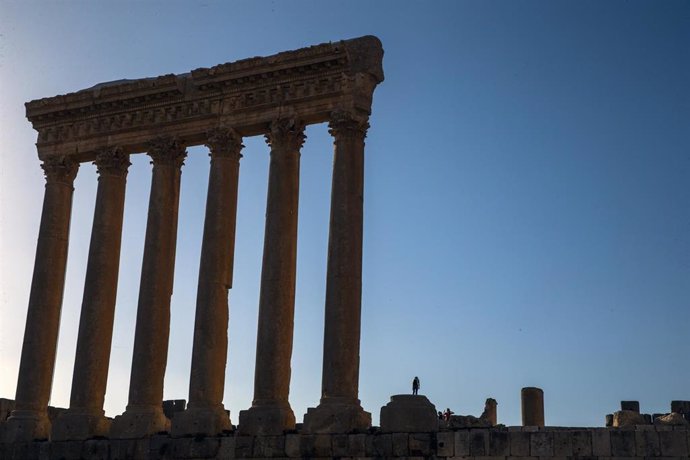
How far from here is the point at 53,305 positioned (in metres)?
32.9

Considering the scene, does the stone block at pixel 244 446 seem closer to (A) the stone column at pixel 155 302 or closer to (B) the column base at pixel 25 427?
(A) the stone column at pixel 155 302

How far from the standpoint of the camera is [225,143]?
31.3 m

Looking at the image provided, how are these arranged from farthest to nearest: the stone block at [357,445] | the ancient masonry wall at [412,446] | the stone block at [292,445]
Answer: the stone block at [292,445] → the stone block at [357,445] → the ancient masonry wall at [412,446]

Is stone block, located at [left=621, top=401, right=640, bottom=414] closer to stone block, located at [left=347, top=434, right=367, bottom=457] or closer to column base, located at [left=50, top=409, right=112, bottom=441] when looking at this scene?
stone block, located at [left=347, top=434, right=367, bottom=457]

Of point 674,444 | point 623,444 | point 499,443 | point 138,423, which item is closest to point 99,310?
point 138,423

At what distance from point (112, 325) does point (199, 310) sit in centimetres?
400

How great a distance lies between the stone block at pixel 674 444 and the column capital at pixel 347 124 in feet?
39.7

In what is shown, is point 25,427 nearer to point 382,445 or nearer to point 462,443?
point 382,445

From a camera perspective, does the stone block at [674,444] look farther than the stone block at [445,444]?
No

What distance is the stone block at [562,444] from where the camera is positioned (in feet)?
Result: 80.3

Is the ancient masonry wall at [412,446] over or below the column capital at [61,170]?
below

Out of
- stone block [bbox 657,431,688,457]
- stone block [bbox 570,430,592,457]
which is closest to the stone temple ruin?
stone block [bbox 570,430,592,457]

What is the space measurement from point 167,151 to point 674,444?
58.1 ft

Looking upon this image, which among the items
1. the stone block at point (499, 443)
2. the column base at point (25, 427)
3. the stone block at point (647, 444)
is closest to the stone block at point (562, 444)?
the stone block at point (499, 443)
